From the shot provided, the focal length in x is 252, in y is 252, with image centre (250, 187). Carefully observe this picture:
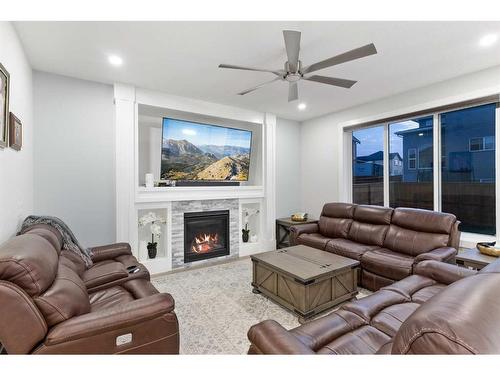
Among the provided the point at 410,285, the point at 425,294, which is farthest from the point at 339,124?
the point at 425,294

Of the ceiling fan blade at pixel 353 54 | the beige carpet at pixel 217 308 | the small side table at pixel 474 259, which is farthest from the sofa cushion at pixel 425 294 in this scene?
the ceiling fan blade at pixel 353 54

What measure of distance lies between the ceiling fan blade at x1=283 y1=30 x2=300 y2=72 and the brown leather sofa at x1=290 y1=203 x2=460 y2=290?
2.37 metres

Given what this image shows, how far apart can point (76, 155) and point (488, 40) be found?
470cm

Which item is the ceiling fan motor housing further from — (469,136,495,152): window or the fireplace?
(469,136,495,152): window

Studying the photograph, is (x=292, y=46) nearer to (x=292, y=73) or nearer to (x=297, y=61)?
(x=297, y=61)

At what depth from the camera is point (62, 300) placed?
4.47ft

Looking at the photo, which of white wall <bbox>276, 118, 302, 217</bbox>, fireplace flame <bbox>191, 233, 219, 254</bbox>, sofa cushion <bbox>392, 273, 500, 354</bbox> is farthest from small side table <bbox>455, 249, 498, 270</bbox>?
fireplace flame <bbox>191, 233, 219, 254</bbox>

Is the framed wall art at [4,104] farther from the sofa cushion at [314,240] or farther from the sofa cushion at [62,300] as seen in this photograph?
the sofa cushion at [314,240]

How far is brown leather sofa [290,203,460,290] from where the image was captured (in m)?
2.90

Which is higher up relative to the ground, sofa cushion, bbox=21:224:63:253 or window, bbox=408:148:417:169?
window, bbox=408:148:417:169

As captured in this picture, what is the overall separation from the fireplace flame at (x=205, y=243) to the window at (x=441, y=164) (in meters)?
2.87

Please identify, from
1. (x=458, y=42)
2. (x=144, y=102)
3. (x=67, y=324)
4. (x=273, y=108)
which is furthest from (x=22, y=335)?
(x=273, y=108)

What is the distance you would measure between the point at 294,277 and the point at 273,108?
3.14 metres

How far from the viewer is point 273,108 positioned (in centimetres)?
458
